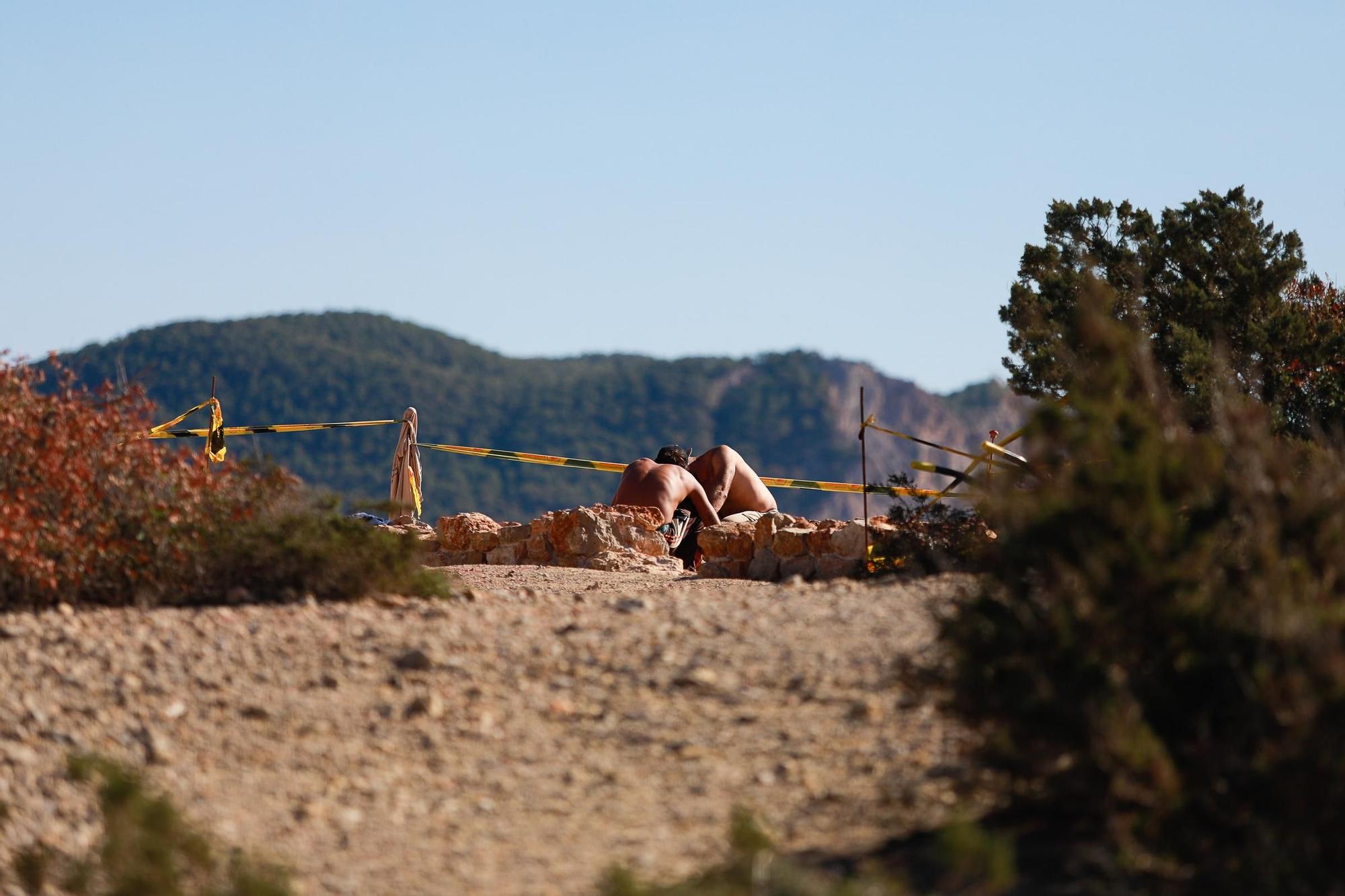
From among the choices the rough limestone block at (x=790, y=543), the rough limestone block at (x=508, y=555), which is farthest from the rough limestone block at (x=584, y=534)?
the rough limestone block at (x=790, y=543)

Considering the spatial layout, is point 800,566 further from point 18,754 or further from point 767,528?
point 18,754

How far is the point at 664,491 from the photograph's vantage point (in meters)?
13.4

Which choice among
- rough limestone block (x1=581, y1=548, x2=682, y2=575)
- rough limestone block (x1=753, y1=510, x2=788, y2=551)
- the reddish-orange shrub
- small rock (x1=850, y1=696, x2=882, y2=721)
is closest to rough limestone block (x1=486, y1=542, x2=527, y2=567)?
rough limestone block (x1=581, y1=548, x2=682, y2=575)

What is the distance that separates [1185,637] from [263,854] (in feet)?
8.74

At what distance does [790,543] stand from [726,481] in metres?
2.59

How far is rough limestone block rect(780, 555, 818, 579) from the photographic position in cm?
1124

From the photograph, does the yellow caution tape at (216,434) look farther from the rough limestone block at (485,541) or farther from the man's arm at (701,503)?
the man's arm at (701,503)

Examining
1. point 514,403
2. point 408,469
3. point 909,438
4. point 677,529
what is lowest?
point 677,529

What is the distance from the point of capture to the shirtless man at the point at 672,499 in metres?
13.4

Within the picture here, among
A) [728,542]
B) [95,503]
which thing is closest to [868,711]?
[95,503]

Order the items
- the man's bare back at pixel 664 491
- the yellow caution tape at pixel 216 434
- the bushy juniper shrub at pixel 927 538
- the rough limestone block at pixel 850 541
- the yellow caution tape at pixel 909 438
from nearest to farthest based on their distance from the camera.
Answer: the bushy juniper shrub at pixel 927 538
the yellow caution tape at pixel 909 438
the rough limestone block at pixel 850 541
the man's bare back at pixel 664 491
the yellow caution tape at pixel 216 434

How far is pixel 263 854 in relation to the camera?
4.61 m

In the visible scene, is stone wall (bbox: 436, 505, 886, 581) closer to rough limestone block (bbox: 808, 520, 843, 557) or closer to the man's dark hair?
rough limestone block (bbox: 808, 520, 843, 557)

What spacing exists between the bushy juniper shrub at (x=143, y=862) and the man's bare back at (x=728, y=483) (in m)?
9.52
